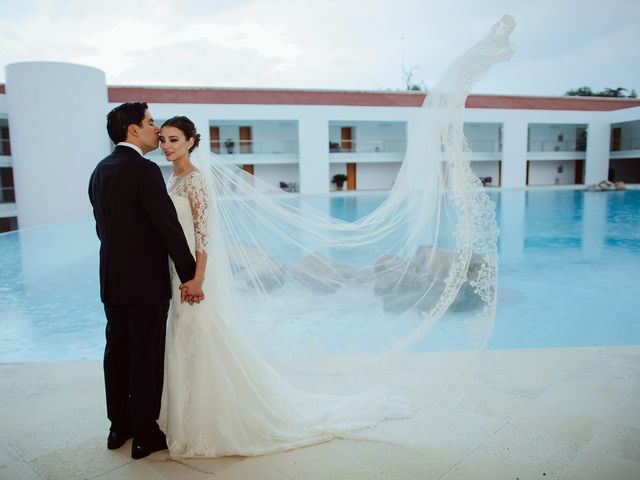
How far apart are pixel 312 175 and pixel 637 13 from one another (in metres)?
15.6

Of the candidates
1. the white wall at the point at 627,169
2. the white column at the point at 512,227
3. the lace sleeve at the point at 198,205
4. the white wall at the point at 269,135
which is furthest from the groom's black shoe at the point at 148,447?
the white wall at the point at 627,169

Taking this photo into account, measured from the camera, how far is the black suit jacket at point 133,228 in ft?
6.23

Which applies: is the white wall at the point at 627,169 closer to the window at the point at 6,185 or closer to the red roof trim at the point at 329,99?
the red roof trim at the point at 329,99

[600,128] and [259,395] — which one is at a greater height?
[600,128]

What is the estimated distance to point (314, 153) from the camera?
22.9 meters

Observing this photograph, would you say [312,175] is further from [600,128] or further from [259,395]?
[259,395]

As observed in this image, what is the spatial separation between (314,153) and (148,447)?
21.5m

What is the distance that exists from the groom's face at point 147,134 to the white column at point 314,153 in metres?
20.8

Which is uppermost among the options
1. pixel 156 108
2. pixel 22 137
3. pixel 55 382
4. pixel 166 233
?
pixel 156 108

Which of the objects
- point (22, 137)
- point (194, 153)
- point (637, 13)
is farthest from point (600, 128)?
point (194, 153)

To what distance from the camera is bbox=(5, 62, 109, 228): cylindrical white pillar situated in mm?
15734

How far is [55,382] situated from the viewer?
2852mm

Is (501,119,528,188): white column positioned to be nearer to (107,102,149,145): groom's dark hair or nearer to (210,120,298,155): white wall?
(210,120,298,155): white wall

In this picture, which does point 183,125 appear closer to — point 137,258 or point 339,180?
point 137,258
